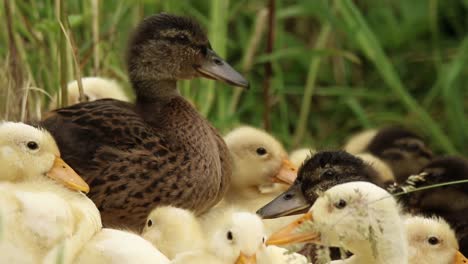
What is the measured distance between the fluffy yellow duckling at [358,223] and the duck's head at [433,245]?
549 millimetres

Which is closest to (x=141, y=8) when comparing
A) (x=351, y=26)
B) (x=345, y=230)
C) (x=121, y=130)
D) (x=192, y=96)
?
(x=192, y=96)

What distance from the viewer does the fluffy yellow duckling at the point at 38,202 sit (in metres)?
5.00

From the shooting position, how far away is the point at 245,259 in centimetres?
518

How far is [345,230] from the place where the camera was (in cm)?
528

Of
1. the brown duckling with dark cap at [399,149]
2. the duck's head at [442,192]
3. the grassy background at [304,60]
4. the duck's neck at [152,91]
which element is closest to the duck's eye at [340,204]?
the duck's neck at [152,91]

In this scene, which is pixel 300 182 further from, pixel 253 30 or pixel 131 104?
pixel 253 30

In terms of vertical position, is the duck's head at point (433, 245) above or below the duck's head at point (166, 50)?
below

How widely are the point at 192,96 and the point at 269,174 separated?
2.89 ft

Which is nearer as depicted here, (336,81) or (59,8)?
(59,8)

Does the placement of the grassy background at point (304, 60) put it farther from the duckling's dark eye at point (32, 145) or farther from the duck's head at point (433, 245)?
the duck's head at point (433, 245)

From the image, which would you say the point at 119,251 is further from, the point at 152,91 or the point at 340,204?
the point at 152,91

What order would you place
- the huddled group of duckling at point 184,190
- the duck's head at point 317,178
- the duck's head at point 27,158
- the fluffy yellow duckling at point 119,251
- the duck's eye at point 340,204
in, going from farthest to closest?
1. the duck's head at point 317,178
2. the duck's head at point 27,158
3. the duck's eye at point 340,204
4. the huddled group of duckling at point 184,190
5. the fluffy yellow duckling at point 119,251

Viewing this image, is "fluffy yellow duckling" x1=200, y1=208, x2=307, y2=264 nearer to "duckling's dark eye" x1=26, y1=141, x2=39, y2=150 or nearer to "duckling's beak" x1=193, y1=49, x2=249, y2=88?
"duckling's dark eye" x1=26, y1=141, x2=39, y2=150

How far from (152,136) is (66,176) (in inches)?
21.4
